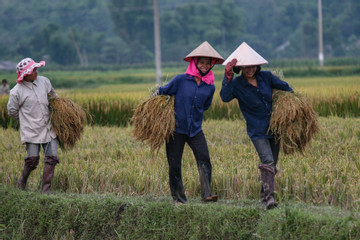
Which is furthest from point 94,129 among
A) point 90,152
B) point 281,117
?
point 281,117

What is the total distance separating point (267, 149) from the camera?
5.05 m

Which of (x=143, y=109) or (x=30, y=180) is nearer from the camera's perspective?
(x=143, y=109)

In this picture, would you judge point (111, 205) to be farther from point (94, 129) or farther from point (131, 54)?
point (131, 54)

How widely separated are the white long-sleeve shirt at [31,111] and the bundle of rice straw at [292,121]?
2.38 meters

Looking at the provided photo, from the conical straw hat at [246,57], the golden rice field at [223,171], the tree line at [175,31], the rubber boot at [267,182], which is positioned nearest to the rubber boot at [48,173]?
the golden rice field at [223,171]

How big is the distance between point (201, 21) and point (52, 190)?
52.8 metres

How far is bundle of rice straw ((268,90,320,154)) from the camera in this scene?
16.6 feet

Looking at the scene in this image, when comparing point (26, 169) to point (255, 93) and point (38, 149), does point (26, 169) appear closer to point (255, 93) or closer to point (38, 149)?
point (38, 149)

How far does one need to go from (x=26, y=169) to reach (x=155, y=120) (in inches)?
64.9

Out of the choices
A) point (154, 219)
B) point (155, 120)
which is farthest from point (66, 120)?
point (154, 219)

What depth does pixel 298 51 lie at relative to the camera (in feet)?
180

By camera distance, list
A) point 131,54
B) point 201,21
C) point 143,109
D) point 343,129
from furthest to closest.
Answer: point 201,21, point 131,54, point 343,129, point 143,109

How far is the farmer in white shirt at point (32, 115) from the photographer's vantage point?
5898 mm

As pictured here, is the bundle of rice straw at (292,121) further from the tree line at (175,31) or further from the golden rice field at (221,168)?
the tree line at (175,31)
